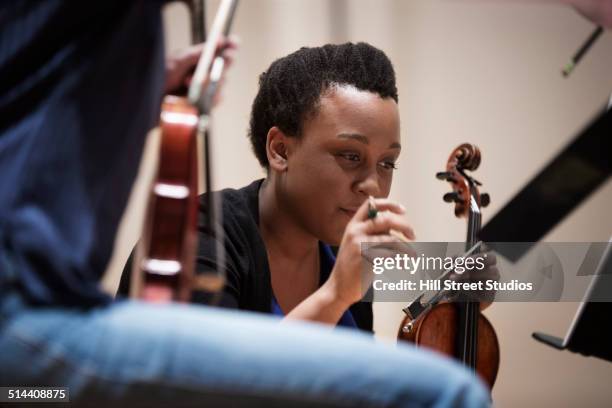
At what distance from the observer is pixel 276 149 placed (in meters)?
1.48

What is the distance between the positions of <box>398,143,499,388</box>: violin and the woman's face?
19 cm

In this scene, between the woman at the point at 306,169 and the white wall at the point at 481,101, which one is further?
the white wall at the point at 481,101

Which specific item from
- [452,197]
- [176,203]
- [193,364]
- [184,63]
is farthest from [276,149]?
[193,364]

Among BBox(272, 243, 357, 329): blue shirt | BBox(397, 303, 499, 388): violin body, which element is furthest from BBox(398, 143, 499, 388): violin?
BBox(272, 243, 357, 329): blue shirt

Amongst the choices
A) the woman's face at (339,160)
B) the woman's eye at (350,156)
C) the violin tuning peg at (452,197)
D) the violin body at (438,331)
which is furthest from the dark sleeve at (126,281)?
the violin tuning peg at (452,197)

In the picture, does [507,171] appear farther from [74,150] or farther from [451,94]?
[74,150]

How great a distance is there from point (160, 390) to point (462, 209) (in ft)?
3.33

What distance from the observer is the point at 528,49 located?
2.56 metres

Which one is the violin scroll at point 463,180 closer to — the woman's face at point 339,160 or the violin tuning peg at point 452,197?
the violin tuning peg at point 452,197

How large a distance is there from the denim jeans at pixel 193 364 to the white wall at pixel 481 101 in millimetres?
1696

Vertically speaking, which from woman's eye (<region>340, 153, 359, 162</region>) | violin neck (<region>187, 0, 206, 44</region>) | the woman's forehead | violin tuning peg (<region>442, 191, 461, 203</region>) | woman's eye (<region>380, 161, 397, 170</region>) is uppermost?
violin neck (<region>187, 0, 206, 44</region>)

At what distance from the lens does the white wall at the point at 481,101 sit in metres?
2.32

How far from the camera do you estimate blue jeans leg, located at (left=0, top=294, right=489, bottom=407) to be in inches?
23.8

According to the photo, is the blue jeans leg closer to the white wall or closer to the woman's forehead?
the woman's forehead
